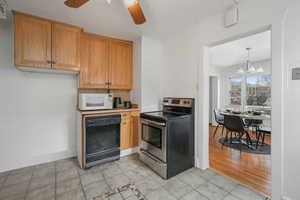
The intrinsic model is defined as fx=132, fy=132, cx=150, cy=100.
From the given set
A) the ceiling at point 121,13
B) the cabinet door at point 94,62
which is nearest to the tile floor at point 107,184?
the cabinet door at point 94,62

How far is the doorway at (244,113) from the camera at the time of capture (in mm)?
2271

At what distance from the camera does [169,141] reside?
2.04 metres

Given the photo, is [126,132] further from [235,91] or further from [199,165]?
[235,91]

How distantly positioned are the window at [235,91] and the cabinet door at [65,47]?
5986 millimetres

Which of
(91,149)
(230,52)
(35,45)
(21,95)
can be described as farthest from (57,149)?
(230,52)

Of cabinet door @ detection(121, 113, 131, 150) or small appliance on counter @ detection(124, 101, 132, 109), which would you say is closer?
cabinet door @ detection(121, 113, 131, 150)

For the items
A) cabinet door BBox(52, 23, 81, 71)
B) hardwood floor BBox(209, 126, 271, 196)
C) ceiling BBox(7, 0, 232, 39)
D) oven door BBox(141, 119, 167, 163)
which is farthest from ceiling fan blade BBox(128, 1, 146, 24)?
hardwood floor BBox(209, 126, 271, 196)

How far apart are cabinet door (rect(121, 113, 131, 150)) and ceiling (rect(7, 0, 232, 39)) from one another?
1729 mm

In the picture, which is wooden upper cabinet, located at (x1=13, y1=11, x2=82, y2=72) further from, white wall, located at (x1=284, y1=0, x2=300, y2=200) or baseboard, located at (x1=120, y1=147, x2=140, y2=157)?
white wall, located at (x1=284, y1=0, x2=300, y2=200)

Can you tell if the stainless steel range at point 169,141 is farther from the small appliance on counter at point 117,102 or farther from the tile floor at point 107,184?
the small appliance on counter at point 117,102

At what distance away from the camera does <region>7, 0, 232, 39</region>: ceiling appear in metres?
1.79

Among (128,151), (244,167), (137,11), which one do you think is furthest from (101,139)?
(244,167)

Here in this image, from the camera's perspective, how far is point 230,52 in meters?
4.12

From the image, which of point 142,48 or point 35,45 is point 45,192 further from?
point 142,48
